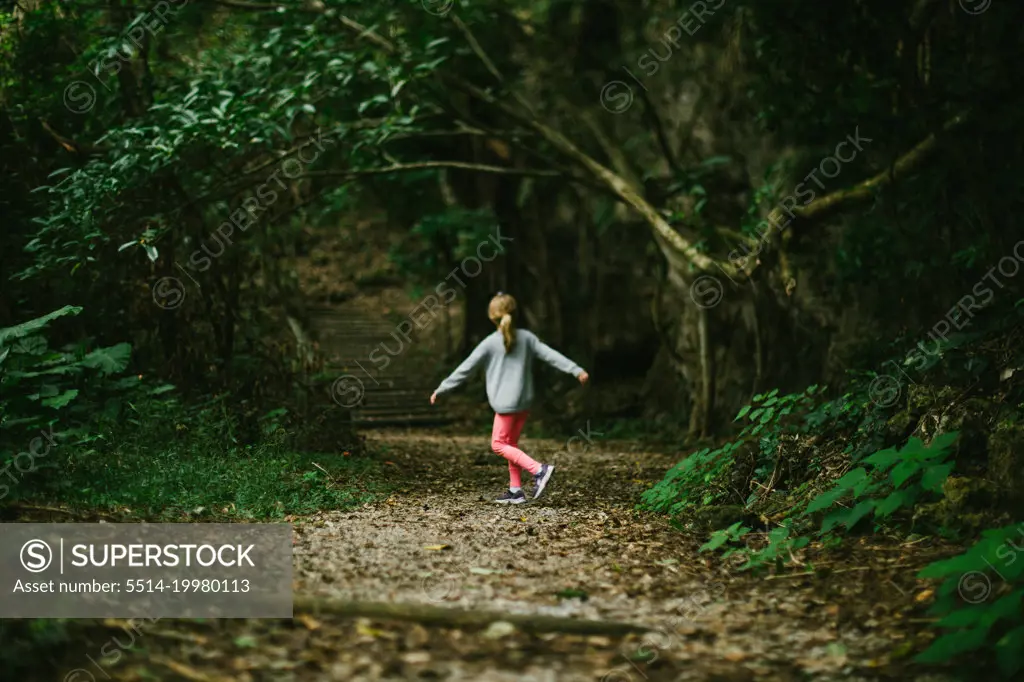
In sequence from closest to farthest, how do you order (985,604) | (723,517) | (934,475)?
(985,604) → (934,475) → (723,517)

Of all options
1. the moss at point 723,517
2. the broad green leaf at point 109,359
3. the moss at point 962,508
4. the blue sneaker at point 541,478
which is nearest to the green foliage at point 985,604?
the moss at point 962,508

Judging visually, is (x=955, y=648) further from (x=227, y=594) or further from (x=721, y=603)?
(x=227, y=594)

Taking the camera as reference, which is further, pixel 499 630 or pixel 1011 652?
pixel 499 630

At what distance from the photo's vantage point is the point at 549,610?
4641mm

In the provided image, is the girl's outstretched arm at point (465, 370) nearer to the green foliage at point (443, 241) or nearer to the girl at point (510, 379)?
the girl at point (510, 379)

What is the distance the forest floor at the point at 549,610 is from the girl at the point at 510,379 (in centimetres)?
63

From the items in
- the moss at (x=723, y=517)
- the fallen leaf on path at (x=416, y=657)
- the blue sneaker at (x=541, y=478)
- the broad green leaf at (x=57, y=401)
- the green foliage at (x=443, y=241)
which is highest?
the green foliage at (x=443, y=241)

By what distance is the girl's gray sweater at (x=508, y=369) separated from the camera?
8.02 metres

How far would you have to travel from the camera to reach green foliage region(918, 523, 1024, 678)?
3.77 meters

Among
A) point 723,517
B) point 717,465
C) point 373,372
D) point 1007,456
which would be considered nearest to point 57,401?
point 723,517

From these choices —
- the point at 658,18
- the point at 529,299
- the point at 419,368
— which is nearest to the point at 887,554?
the point at 658,18

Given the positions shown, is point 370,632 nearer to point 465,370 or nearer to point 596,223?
point 465,370

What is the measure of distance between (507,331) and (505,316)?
145 millimetres

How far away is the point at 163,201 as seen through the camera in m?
10.4
